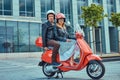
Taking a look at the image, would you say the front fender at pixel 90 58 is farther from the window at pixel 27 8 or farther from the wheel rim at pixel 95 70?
the window at pixel 27 8

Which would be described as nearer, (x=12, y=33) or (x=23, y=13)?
(x=12, y=33)

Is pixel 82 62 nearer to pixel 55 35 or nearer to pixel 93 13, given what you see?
pixel 55 35

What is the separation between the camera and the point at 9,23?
103ft

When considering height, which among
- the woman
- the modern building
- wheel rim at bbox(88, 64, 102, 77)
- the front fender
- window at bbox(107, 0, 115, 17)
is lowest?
wheel rim at bbox(88, 64, 102, 77)

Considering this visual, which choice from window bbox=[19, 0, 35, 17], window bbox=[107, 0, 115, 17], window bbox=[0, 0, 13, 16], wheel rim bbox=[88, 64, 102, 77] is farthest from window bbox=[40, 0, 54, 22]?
wheel rim bbox=[88, 64, 102, 77]

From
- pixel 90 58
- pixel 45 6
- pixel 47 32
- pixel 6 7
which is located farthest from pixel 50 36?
pixel 45 6

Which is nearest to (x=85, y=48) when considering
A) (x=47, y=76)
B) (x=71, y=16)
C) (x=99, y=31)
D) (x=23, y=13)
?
(x=47, y=76)

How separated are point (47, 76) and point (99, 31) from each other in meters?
35.1

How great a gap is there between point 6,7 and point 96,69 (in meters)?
28.2

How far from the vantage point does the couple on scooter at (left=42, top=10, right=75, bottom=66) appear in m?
8.29

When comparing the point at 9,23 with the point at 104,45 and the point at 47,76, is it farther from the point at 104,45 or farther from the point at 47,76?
the point at 47,76

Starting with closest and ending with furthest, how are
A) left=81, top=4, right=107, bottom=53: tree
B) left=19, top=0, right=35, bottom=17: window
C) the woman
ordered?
the woman
left=81, top=4, right=107, bottom=53: tree
left=19, top=0, right=35, bottom=17: window

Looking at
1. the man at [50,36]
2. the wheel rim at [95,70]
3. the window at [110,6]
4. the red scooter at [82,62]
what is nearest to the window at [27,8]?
the window at [110,6]

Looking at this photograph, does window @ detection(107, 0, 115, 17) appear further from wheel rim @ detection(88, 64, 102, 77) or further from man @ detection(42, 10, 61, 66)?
wheel rim @ detection(88, 64, 102, 77)
